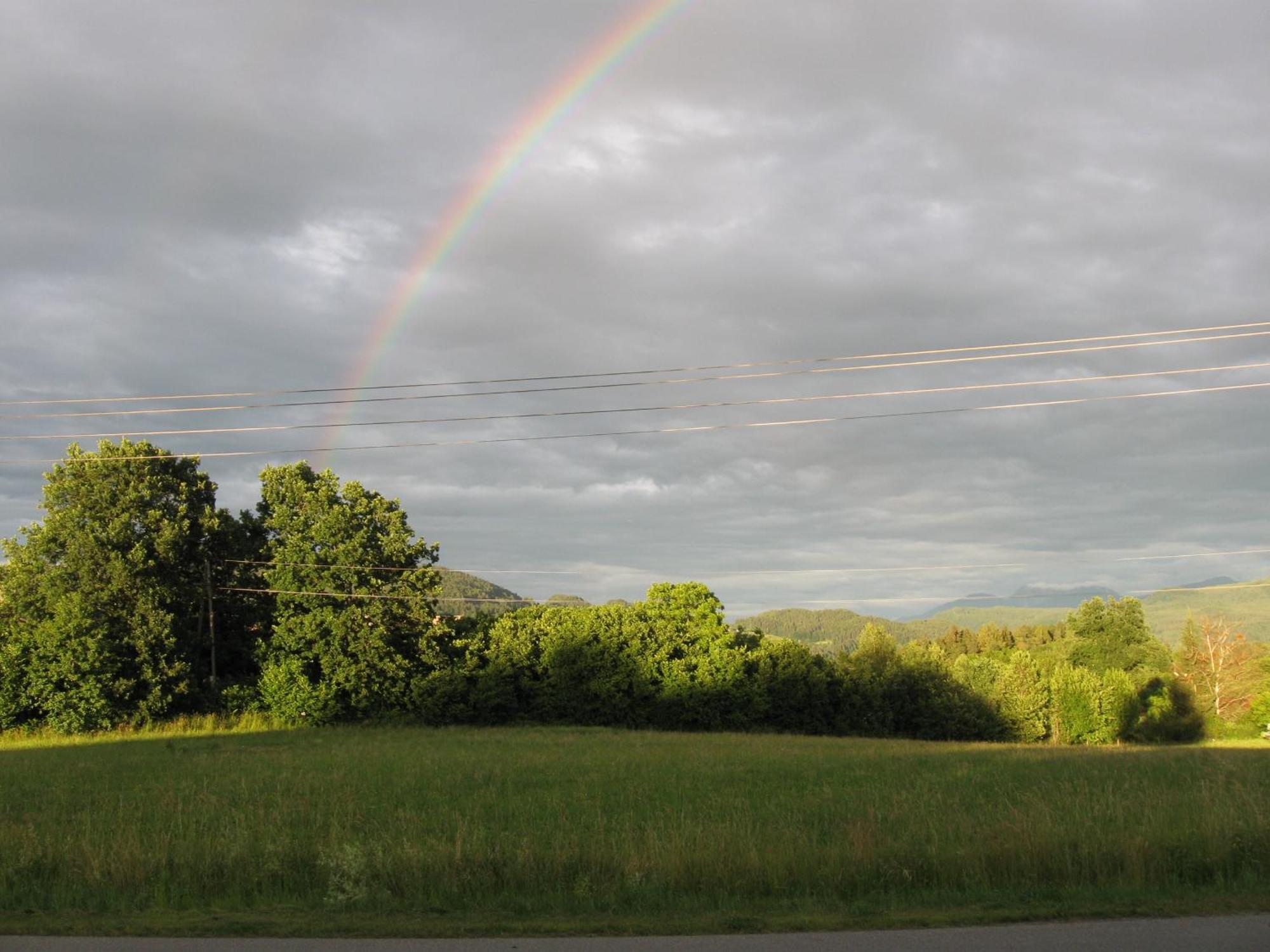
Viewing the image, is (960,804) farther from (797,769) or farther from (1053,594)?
(1053,594)

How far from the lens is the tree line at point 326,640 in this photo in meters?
44.5

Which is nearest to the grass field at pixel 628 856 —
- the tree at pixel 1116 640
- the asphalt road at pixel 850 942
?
the asphalt road at pixel 850 942

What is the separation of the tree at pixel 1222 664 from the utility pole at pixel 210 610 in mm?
90447

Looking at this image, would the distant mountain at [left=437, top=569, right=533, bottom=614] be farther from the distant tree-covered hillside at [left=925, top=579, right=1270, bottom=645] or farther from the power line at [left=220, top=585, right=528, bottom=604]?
the distant tree-covered hillside at [left=925, top=579, right=1270, bottom=645]

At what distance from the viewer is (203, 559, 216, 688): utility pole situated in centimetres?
5012

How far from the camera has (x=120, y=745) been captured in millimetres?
37125

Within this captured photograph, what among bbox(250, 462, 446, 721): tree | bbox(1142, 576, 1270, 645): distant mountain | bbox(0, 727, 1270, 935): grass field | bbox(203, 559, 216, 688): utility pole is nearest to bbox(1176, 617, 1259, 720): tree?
bbox(1142, 576, 1270, 645): distant mountain

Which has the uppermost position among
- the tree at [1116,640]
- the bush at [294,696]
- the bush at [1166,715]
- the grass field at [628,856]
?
the grass field at [628,856]

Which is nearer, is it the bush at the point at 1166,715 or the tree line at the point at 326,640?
the tree line at the point at 326,640

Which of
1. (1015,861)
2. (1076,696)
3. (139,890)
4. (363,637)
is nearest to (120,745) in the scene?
(363,637)

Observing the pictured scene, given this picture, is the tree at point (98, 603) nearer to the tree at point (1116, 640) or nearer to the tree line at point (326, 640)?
the tree line at point (326, 640)

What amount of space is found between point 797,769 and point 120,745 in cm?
2723

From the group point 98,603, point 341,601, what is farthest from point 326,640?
point 98,603

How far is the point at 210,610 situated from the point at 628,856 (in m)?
46.1
